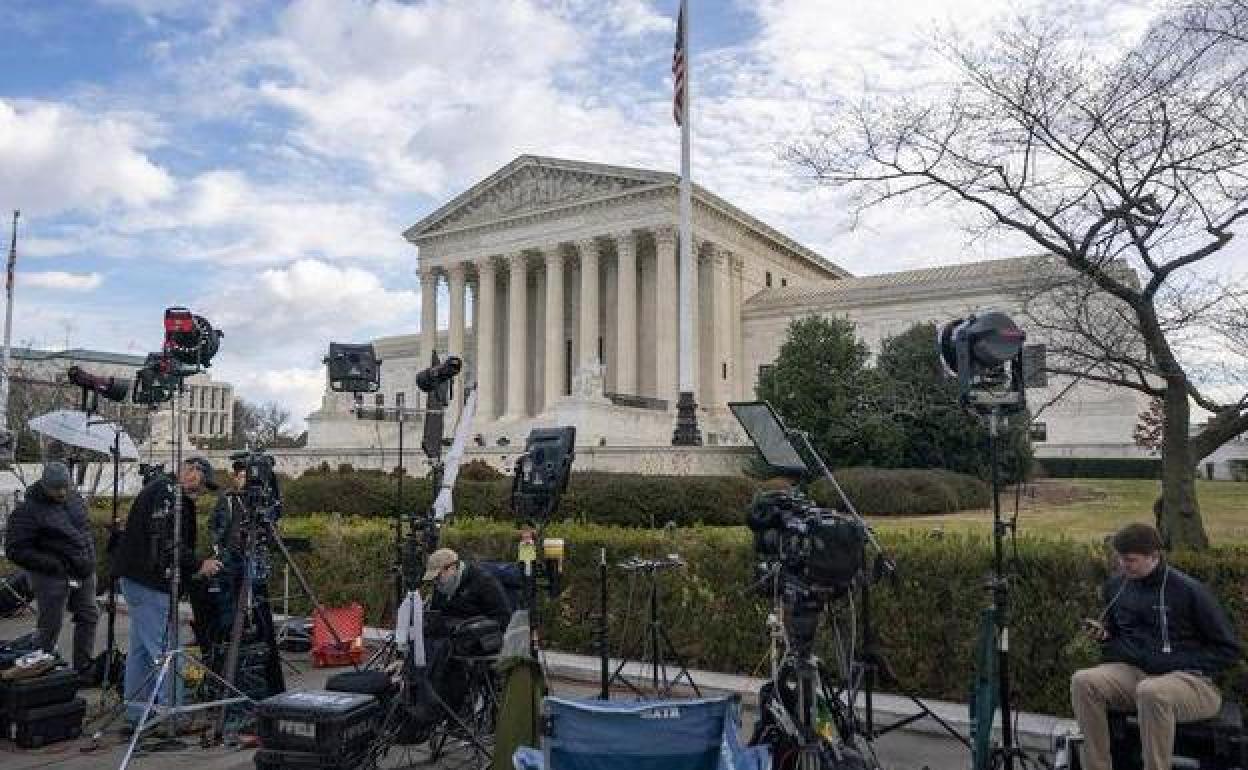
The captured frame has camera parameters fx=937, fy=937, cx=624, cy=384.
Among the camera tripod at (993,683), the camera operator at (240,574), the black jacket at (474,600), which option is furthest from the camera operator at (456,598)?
the camera tripod at (993,683)

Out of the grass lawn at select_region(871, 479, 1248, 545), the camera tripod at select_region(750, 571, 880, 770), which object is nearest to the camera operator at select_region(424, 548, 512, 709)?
the camera tripod at select_region(750, 571, 880, 770)

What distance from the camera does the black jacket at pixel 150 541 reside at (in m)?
7.32

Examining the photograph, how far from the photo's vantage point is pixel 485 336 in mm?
59219

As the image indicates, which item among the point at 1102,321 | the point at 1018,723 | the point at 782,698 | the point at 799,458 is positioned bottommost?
the point at 1018,723

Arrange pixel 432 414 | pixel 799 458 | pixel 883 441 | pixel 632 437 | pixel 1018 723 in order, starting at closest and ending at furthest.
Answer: pixel 799 458 → pixel 1018 723 → pixel 432 414 → pixel 883 441 → pixel 632 437

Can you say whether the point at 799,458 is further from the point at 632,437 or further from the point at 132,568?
the point at 632,437

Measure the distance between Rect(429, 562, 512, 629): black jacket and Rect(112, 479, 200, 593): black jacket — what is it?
88.1 inches

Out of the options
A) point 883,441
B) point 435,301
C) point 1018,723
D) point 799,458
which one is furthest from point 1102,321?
point 435,301

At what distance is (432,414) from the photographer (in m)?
8.57

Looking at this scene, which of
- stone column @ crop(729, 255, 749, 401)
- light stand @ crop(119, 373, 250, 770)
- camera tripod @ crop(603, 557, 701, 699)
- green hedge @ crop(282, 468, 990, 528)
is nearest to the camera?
light stand @ crop(119, 373, 250, 770)

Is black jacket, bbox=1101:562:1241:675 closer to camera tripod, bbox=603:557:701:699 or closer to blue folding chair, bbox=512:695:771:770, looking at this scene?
blue folding chair, bbox=512:695:771:770

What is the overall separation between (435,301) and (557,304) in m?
10.5

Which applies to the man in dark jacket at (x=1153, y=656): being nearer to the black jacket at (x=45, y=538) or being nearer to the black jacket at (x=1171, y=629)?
the black jacket at (x=1171, y=629)

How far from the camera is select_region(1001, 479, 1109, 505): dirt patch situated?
97.3 feet
